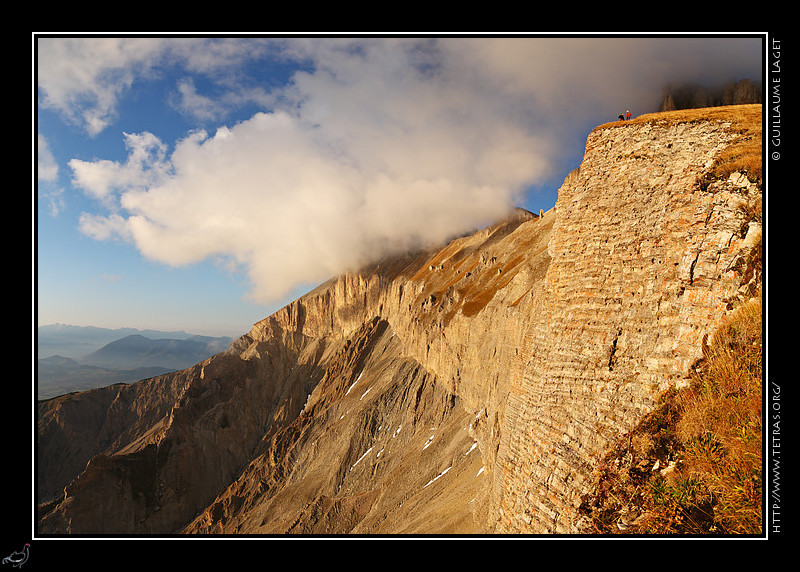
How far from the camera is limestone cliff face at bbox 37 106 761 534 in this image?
28.0 ft

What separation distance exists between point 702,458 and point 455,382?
5163 centimetres

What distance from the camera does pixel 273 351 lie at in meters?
121

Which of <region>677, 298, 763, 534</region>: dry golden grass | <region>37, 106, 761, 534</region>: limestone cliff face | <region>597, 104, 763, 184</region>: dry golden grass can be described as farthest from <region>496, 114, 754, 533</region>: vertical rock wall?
<region>677, 298, 763, 534</region>: dry golden grass

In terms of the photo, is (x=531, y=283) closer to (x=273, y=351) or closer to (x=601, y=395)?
(x=601, y=395)

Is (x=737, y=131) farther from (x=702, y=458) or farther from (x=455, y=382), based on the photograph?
(x=455, y=382)

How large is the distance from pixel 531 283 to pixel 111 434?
139m

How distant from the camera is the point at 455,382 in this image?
56500 millimetres

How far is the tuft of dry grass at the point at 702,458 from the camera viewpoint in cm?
588
